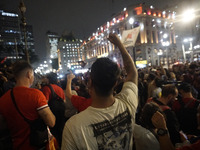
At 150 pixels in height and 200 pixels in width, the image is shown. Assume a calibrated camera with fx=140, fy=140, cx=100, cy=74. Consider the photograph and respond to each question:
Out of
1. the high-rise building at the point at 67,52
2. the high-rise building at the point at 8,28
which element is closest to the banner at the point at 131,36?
the high-rise building at the point at 8,28

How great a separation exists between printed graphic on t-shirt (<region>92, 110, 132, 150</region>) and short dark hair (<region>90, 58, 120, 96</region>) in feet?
0.96

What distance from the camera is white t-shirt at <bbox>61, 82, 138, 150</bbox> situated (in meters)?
1.21

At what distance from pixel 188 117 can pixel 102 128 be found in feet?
8.83

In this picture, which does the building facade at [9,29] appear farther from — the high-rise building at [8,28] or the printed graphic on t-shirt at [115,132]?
the printed graphic on t-shirt at [115,132]

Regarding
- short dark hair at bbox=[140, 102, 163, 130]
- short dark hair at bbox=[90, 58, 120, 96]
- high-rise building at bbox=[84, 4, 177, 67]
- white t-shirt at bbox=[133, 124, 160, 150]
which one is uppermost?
high-rise building at bbox=[84, 4, 177, 67]

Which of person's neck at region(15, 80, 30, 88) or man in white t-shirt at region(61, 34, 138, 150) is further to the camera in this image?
person's neck at region(15, 80, 30, 88)

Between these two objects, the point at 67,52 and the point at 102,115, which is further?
the point at 67,52

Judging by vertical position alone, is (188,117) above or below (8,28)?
below

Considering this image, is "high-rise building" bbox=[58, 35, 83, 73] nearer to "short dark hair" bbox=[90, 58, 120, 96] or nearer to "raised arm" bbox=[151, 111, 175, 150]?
"raised arm" bbox=[151, 111, 175, 150]

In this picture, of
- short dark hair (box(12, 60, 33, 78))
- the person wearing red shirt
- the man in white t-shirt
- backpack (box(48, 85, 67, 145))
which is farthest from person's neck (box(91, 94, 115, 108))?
backpack (box(48, 85, 67, 145))

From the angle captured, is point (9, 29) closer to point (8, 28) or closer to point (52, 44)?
point (8, 28)

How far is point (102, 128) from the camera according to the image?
1.31 m

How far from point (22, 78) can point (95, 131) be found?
66.9 inches

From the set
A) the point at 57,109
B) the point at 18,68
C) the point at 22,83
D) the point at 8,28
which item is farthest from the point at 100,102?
the point at 8,28
